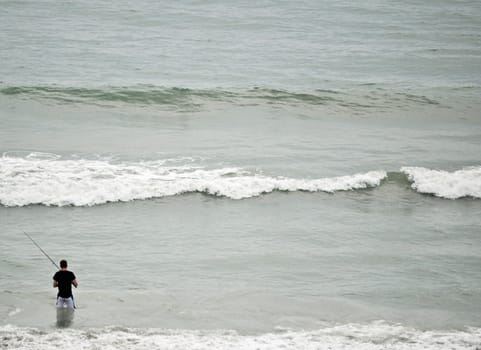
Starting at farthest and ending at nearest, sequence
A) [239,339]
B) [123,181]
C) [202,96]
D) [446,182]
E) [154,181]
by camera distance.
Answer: [202,96] < [446,182] < [154,181] < [123,181] < [239,339]

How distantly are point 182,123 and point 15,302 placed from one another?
38.8ft

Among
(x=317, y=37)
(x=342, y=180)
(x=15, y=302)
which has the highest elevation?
(x=317, y=37)

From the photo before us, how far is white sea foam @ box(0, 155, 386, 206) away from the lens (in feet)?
46.9

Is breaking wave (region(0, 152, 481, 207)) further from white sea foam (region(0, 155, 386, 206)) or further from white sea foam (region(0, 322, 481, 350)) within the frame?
white sea foam (region(0, 322, 481, 350))

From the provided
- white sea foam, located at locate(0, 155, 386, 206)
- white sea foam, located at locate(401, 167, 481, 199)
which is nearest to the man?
white sea foam, located at locate(0, 155, 386, 206)

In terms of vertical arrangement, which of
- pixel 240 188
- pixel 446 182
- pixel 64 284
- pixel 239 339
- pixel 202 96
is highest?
pixel 202 96

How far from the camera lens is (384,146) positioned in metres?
18.5

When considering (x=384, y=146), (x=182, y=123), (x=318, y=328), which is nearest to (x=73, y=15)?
(x=182, y=123)

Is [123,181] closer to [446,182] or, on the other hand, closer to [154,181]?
[154,181]

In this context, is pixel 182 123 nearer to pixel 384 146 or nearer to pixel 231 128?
pixel 231 128

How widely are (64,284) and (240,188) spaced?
6540 millimetres

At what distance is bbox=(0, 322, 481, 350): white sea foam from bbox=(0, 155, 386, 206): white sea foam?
18.5 feet

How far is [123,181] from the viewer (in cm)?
1514

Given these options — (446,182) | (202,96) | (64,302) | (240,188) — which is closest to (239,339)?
(64,302)
